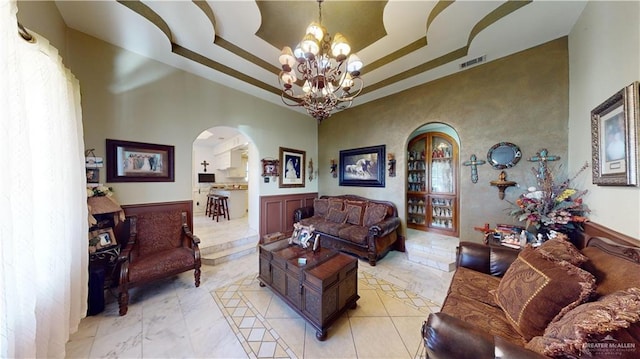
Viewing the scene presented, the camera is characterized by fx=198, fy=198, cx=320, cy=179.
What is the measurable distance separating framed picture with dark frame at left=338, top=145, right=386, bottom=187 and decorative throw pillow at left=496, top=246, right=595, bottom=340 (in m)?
2.85

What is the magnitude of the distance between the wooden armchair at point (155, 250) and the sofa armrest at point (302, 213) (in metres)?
2.14

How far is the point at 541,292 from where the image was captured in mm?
1140

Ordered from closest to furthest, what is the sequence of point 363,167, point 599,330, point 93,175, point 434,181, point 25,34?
point 599,330
point 25,34
point 93,175
point 363,167
point 434,181

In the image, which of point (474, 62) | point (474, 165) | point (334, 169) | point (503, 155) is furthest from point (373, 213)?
point (474, 62)

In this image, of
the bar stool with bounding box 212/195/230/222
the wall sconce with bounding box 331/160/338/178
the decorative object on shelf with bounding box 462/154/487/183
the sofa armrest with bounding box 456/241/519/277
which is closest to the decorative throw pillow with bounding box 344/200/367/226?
the wall sconce with bounding box 331/160/338/178

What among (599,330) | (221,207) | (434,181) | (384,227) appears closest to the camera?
(599,330)

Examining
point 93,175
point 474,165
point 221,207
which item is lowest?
point 221,207

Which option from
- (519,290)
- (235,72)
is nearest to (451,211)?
(519,290)

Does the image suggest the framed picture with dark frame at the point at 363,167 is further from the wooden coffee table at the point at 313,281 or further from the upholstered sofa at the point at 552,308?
the upholstered sofa at the point at 552,308

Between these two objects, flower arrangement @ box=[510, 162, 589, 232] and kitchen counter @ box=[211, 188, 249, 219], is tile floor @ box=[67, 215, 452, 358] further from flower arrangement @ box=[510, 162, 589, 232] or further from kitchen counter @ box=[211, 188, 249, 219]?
kitchen counter @ box=[211, 188, 249, 219]

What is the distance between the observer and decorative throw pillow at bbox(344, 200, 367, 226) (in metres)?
4.00

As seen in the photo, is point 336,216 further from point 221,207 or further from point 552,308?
point 221,207

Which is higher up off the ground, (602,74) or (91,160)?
(602,74)

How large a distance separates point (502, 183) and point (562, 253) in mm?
1756
